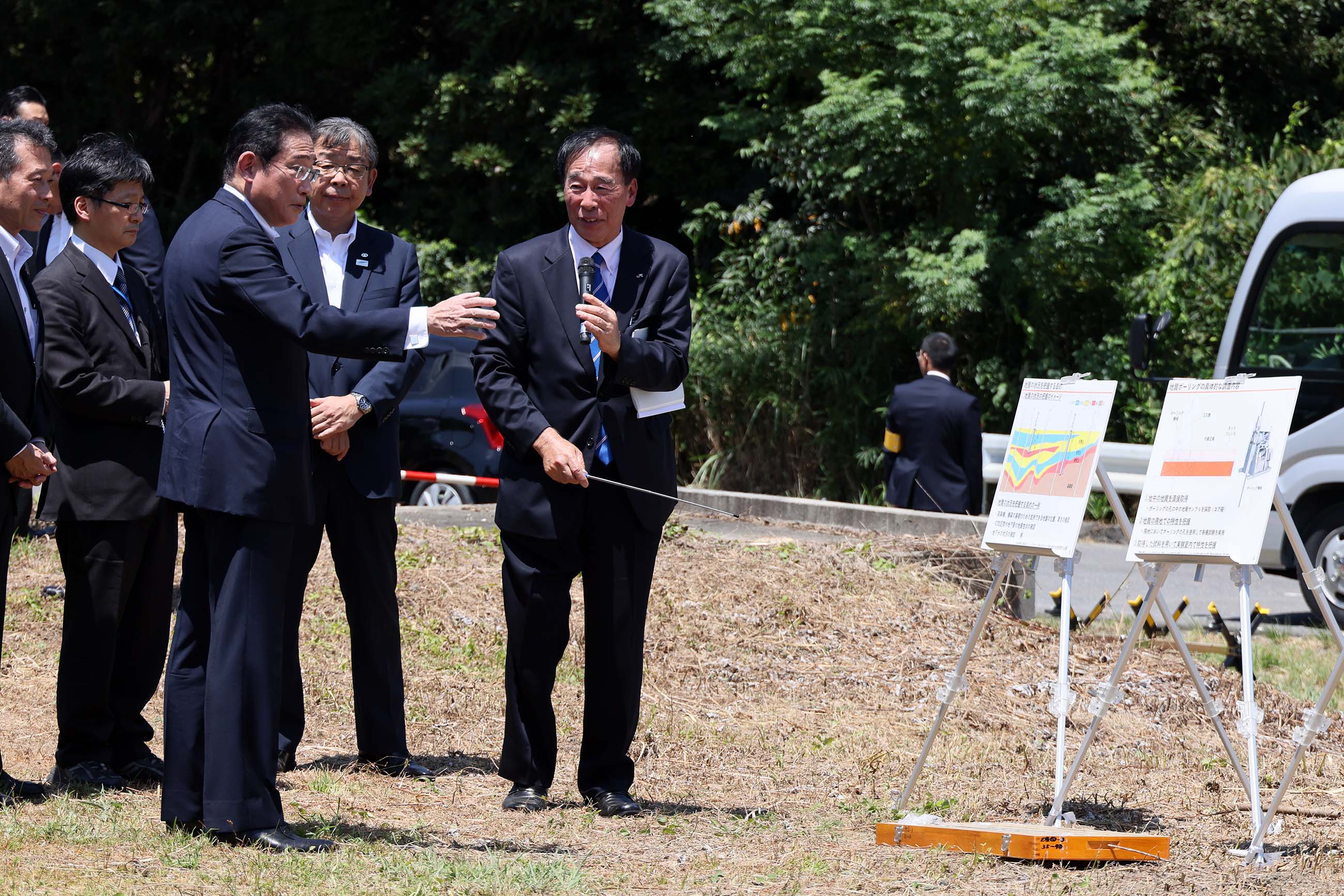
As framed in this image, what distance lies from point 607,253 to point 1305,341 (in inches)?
270

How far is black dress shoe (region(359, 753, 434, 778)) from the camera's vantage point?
5.66 m

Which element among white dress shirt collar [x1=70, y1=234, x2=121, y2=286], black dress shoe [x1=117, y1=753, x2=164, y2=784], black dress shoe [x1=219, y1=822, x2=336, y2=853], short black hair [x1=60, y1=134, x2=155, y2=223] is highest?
short black hair [x1=60, y1=134, x2=155, y2=223]

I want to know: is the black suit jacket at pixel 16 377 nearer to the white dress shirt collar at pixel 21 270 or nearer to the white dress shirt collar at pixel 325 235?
the white dress shirt collar at pixel 21 270

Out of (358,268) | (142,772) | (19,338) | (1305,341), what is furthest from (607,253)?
(1305,341)

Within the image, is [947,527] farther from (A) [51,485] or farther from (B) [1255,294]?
(A) [51,485]

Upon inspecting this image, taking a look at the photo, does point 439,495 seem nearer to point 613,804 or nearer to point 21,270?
point 21,270

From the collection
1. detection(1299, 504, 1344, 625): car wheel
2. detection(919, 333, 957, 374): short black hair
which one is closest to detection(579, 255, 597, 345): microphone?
detection(919, 333, 957, 374): short black hair

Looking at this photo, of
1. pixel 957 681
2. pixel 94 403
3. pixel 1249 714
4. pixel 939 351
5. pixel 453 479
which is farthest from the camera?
pixel 453 479

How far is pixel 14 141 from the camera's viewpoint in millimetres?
5352

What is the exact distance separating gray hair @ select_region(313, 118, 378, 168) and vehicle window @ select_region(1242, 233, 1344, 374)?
23.3 ft

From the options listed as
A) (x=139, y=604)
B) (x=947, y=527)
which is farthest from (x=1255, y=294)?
(x=139, y=604)

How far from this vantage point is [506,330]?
526 cm

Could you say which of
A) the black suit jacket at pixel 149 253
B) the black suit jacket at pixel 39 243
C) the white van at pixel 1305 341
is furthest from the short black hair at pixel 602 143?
the white van at pixel 1305 341

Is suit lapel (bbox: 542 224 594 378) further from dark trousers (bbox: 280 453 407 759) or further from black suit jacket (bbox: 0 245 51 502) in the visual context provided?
black suit jacket (bbox: 0 245 51 502)
